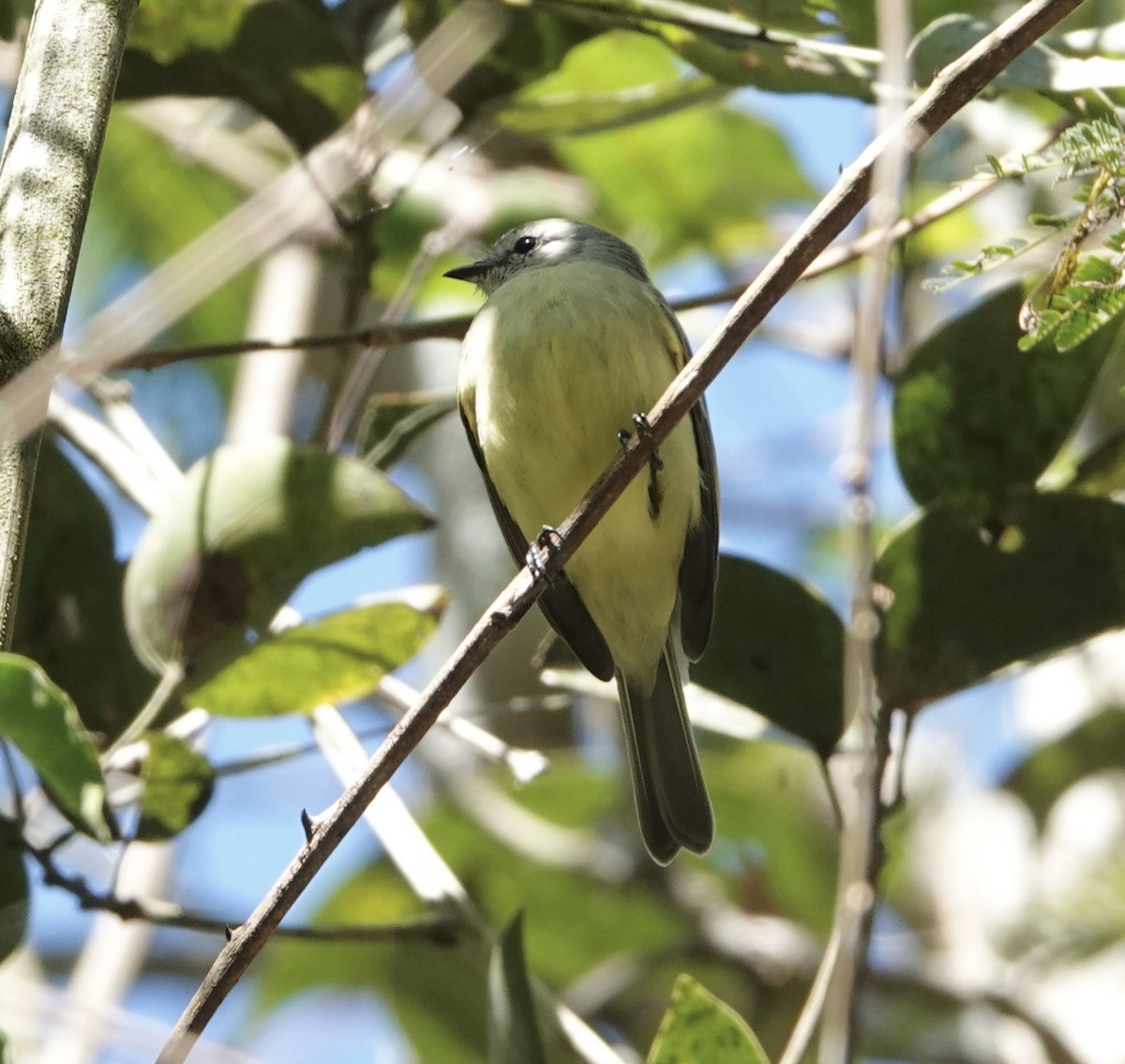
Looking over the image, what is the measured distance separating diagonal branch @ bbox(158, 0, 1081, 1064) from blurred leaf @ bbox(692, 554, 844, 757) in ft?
2.34

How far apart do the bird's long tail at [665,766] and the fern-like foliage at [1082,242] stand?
140 cm

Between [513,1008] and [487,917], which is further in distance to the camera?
[487,917]

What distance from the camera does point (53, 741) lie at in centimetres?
179

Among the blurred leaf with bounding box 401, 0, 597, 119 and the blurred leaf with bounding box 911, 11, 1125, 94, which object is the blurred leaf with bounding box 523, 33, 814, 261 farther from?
the blurred leaf with bounding box 911, 11, 1125, 94

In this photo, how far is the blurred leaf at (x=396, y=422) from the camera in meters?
2.68

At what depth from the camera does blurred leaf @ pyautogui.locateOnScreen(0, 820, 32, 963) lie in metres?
2.00

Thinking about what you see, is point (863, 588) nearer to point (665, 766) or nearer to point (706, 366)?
point (706, 366)

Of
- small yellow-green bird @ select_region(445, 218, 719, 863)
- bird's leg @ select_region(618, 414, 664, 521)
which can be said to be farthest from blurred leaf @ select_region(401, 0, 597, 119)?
bird's leg @ select_region(618, 414, 664, 521)

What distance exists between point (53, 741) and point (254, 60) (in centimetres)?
132

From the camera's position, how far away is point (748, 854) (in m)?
4.50

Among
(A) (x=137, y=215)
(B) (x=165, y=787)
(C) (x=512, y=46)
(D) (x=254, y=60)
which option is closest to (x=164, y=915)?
(B) (x=165, y=787)

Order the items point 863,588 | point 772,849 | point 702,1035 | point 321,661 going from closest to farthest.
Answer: point 863,588 < point 702,1035 < point 321,661 < point 772,849

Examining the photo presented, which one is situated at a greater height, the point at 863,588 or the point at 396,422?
the point at 863,588

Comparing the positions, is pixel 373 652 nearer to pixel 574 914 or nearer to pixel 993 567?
pixel 993 567
